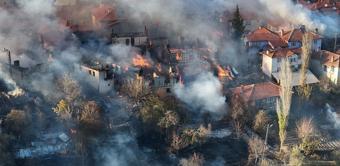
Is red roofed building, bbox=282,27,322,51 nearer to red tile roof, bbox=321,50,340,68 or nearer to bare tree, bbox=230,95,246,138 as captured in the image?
red tile roof, bbox=321,50,340,68

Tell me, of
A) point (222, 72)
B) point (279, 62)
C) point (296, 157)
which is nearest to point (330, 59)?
point (279, 62)

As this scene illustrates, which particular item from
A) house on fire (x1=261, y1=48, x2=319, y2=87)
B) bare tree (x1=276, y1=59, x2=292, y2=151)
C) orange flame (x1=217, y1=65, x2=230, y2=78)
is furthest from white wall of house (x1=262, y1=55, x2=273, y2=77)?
bare tree (x1=276, y1=59, x2=292, y2=151)

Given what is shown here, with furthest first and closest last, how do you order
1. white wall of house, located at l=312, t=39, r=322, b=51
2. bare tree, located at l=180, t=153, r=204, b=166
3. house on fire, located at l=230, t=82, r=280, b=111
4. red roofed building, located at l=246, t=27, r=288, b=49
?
white wall of house, located at l=312, t=39, r=322, b=51 → red roofed building, located at l=246, t=27, r=288, b=49 → house on fire, located at l=230, t=82, r=280, b=111 → bare tree, located at l=180, t=153, r=204, b=166

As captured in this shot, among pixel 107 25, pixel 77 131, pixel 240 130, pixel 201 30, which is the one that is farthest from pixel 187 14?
pixel 77 131

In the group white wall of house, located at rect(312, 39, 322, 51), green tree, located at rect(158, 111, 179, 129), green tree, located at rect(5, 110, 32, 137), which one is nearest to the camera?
green tree, located at rect(5, 110, 32, 137)

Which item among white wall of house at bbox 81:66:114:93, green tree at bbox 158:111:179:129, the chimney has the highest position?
the chimney

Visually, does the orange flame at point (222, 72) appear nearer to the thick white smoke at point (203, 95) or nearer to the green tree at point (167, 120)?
the thick white smoke at point (203, 95)

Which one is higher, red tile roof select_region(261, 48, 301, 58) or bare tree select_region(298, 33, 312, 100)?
red tile roof select_region(261, 48, 301, 58)
